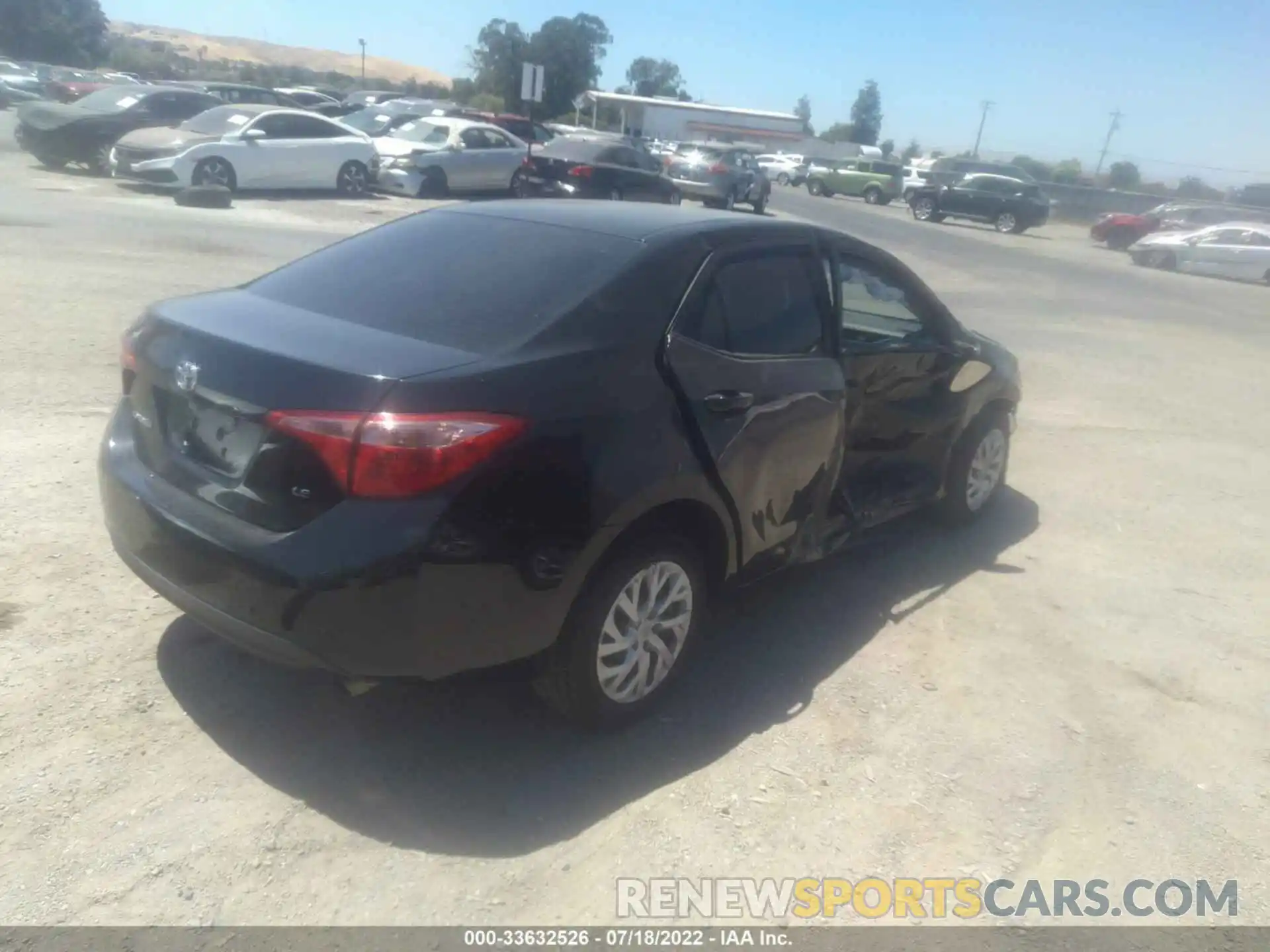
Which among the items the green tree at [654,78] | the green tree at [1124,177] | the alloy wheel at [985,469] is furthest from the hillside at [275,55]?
the alloy wheel at [985,469]

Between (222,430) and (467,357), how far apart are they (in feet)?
2.54

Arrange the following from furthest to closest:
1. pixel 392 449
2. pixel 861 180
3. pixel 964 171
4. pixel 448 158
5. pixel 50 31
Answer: pixel 50 31 < pixel 964 171 < pixel 861 180 < pixel 448 158 < pixel 392 449

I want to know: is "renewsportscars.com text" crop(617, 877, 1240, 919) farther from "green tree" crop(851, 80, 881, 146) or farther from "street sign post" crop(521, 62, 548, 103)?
"green tree" crop(851, 80, 881, 146)

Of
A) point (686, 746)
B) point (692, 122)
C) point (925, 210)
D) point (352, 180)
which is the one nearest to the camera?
point (686, 746)

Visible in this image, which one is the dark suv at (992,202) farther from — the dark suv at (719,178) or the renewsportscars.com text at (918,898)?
the renewsportscars.com text at (918,898)

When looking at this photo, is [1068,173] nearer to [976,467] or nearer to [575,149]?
[575,149]

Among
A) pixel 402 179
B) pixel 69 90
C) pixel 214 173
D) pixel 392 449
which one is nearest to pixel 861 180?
pixel 402 179

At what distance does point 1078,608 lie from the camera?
523cm

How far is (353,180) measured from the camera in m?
20.6

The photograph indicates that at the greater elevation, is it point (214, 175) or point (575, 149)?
point (575, 149)

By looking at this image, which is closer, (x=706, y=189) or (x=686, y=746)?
(x=686, y=746)

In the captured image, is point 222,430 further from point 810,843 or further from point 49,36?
point 49,36

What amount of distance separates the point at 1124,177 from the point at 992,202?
4423 centimetres

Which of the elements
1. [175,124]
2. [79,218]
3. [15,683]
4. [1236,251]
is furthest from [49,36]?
[15,683]
